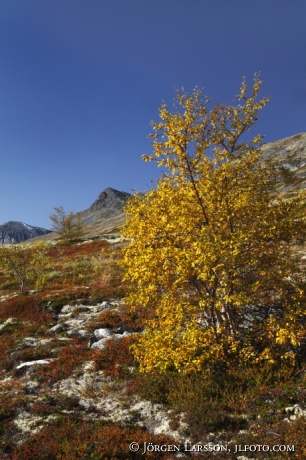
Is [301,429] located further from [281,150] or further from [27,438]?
[281,150]

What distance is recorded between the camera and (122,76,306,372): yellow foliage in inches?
446

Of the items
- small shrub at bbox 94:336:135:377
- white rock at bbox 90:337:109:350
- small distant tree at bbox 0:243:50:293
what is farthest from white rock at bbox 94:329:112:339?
small distant tree at bbox 0:243:50:293

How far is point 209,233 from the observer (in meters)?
11.1

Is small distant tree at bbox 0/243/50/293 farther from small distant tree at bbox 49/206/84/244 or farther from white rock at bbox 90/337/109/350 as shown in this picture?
small distant tree at bbox 49/206/84/244

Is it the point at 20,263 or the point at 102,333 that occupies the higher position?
the point at 20,263

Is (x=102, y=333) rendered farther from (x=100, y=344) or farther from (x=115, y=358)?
(x=115, y=358)

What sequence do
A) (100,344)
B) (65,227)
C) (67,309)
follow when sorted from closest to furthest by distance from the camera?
(100,344) < (67,309) < (65,227)

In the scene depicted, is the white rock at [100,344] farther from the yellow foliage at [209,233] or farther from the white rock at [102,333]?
the yellow foliage at [209,233]

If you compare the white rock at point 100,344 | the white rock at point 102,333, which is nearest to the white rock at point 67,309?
the white rock at point 102,333

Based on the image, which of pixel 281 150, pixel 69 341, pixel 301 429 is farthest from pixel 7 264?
pixel 281 150

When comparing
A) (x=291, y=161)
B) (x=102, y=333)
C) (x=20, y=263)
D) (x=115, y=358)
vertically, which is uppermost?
(x=291, y=161)

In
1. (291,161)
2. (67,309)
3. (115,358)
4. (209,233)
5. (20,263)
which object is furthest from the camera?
(291,161)

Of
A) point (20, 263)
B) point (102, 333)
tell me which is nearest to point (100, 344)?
point (102, 333)

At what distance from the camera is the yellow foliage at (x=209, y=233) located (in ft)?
37.2
